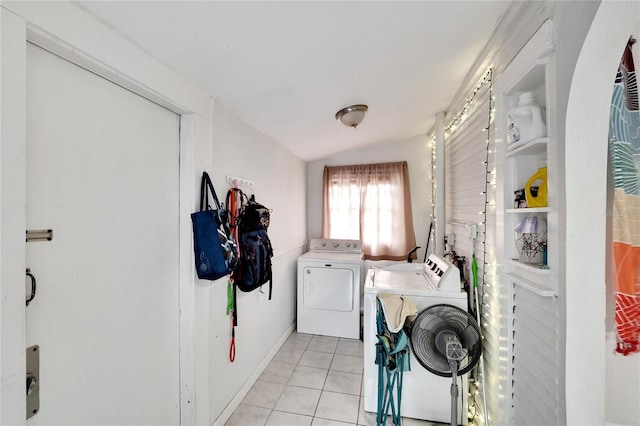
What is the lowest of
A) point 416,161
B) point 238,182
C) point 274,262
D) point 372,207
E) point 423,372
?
point 423,372

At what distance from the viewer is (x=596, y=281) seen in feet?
2.53

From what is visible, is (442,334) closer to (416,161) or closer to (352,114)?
(352,114)

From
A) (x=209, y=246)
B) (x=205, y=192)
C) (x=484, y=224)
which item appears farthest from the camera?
(x=484, y=224)

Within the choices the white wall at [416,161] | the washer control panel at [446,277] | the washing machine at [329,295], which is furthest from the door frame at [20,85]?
the white wall at [416,161]

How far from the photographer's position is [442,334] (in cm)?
160

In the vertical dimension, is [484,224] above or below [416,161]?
below

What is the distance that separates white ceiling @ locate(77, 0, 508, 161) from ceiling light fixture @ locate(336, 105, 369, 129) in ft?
0.18

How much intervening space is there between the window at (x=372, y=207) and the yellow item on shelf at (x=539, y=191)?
2.27 meters

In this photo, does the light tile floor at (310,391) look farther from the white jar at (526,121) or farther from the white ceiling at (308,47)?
the white ceiling at (308,47)

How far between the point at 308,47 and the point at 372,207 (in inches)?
98.5

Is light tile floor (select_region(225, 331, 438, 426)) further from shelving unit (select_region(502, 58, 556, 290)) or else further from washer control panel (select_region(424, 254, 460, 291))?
shelving unit (select_region(502, 58, 556, 290))

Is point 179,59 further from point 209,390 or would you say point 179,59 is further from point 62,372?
point 209,390

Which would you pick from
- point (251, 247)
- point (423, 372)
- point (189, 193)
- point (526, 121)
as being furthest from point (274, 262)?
point (526, 121)

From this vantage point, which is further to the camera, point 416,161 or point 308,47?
point 416,161
